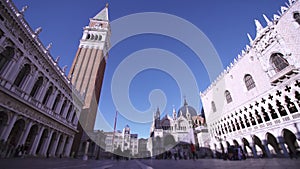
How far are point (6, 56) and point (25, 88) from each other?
10.8 ft

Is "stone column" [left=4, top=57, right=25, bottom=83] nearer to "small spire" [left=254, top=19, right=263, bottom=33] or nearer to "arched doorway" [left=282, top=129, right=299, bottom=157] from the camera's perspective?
"arched doorway" [left=282, top=129, right=299, bottom=157]

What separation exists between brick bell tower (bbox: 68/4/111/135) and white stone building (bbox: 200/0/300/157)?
29683 millimetres

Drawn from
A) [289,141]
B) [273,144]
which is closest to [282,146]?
[289,141]

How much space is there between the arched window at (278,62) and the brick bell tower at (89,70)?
112 feet

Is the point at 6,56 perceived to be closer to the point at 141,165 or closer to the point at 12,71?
the point at 12,71

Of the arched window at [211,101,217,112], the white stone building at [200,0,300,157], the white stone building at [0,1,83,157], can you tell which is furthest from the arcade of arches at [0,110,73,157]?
the arched window at [211,101,217,112]

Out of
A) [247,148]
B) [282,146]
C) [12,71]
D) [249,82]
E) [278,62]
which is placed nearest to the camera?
[12,71]

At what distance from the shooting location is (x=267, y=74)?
66.8 ft

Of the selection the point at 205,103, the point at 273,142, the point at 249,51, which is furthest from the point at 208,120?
the point at 249,51

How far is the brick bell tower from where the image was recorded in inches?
1248

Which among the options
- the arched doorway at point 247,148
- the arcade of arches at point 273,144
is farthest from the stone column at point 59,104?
the arched doorway at point 247,148

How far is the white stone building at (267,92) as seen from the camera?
1730 centimetres

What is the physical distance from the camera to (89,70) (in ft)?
117

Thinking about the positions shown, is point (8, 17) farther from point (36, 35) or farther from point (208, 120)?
point (208, 120)
